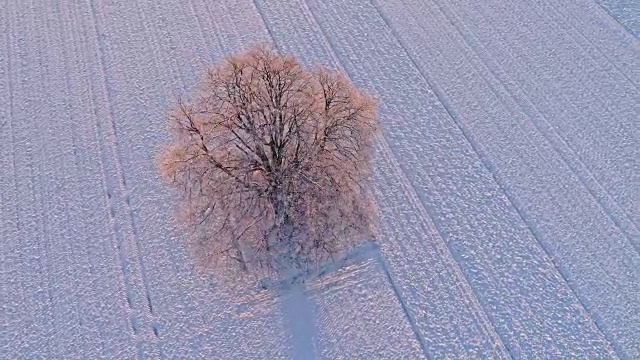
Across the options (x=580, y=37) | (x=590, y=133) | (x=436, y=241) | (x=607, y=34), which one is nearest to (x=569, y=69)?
(x=580, y=37)

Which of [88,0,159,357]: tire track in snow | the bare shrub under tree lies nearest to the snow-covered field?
[88,0,159,357]: tire track in snow

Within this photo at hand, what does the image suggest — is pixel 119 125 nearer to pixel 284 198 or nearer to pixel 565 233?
pixel 284 198

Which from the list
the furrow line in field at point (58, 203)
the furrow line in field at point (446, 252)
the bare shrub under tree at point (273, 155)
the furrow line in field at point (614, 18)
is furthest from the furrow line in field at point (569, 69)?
the furrow line in field at point (58, 203)

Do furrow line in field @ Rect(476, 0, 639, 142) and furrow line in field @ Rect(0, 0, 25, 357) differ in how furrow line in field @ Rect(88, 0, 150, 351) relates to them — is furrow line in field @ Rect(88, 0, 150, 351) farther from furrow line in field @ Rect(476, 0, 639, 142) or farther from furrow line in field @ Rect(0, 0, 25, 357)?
furrow line in field @ Rect(476, 0, 639, 142)

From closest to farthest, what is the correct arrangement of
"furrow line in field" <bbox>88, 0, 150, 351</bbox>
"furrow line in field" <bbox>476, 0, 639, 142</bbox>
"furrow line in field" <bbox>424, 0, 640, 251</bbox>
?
"furrow line in field" <bbox>88, 0, 150, 351</bbox>
"furrow line in field" <bbox>424, 0, 640, 251</bbox>
"furrow line in field" <bbox>476, 0, 639, 142</bbox>

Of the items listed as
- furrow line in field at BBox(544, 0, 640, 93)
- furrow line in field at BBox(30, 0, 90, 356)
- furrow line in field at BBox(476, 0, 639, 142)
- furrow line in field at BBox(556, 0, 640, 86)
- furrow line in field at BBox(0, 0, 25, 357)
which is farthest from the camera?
furrow line in field at BBox(556, 0, 640, 86)

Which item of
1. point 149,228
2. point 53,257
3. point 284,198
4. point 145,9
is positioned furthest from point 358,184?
point 145,9

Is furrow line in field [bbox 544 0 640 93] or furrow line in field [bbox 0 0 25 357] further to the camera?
furrow line in field [bbox 544 0 640 93]
